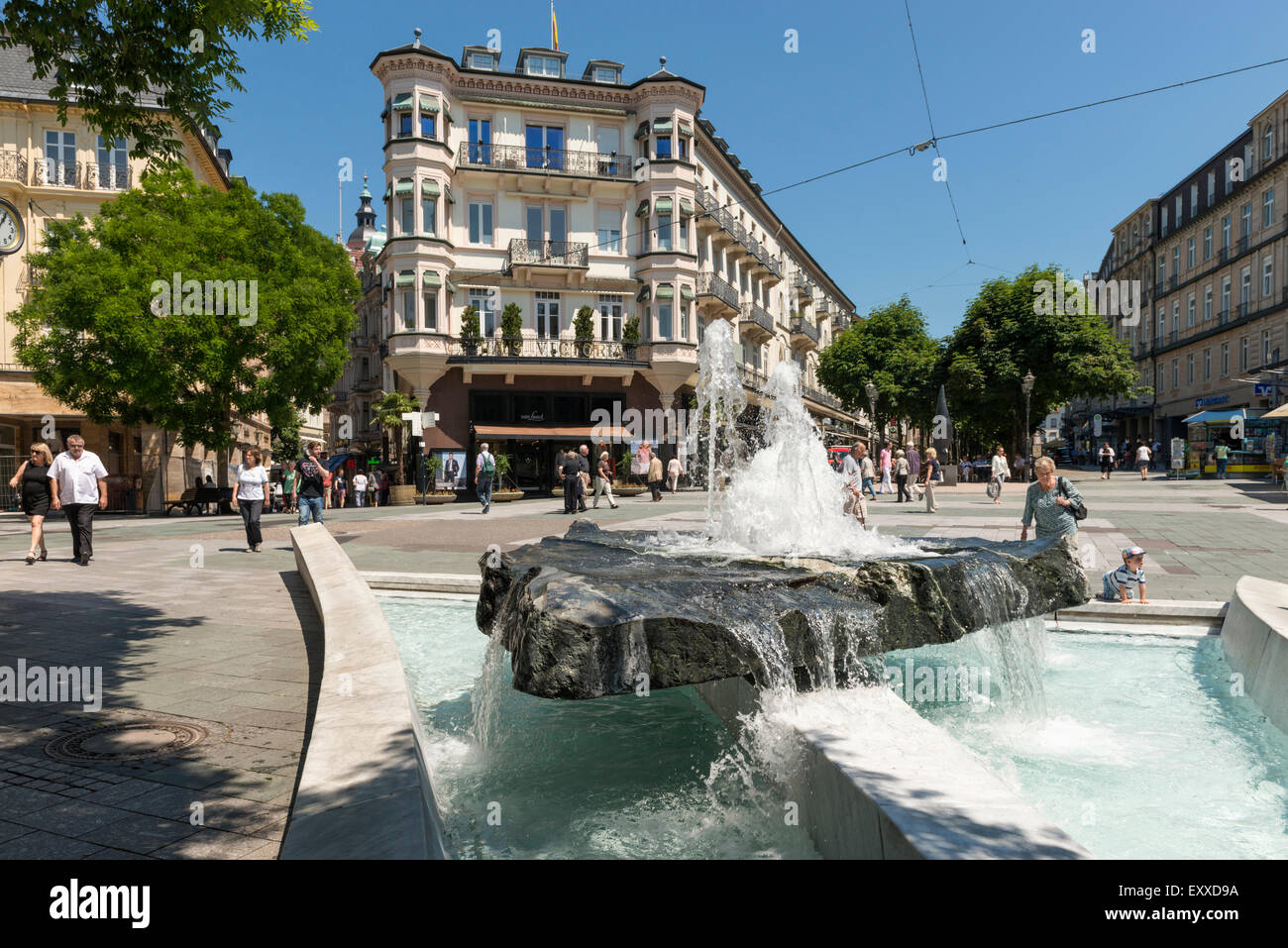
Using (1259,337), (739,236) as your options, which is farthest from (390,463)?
(1259,337)

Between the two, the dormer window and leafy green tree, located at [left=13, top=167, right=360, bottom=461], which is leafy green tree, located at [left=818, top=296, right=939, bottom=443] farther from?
leafy green tree, located at [left=13, top=167, right=360, bottom=461]

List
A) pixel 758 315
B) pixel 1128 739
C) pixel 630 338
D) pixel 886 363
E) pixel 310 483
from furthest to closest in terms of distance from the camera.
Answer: pixel 886 363 < pixel 758 315 < pixel 630 338 < pixel 310 483 < pixel 1128 739

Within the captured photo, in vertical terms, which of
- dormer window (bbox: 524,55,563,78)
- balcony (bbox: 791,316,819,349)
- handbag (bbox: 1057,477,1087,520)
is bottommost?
handbag (bbox: 1057,477,1087,520)

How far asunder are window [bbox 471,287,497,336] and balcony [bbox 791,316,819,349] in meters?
24.2

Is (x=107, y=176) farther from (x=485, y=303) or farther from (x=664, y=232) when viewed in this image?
(x=664, y=232)

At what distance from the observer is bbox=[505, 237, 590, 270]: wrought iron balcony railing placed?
32656 mm

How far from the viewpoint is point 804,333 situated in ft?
175

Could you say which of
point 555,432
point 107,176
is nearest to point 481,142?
point 555,432

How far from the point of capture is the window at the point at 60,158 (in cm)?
2930

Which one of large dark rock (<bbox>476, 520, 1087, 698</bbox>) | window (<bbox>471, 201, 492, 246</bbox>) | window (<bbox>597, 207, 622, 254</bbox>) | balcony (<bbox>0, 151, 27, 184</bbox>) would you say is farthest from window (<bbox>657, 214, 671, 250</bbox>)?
large dark rock (<bbox>476, 520, 1087, 698</bbox>)

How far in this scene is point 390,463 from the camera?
34.3 meters

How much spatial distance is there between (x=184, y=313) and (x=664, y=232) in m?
18.0

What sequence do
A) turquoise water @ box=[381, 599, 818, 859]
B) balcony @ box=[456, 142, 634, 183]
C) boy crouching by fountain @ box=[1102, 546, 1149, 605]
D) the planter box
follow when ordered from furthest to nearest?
1. balcony @ box=[456, 142, 634, 183]
2. the planter box
3. boy crouching by fountain @ box=[1102, 546, 1149, 605]
4. turquoise water @ box=[381, 599, 818, 859]
